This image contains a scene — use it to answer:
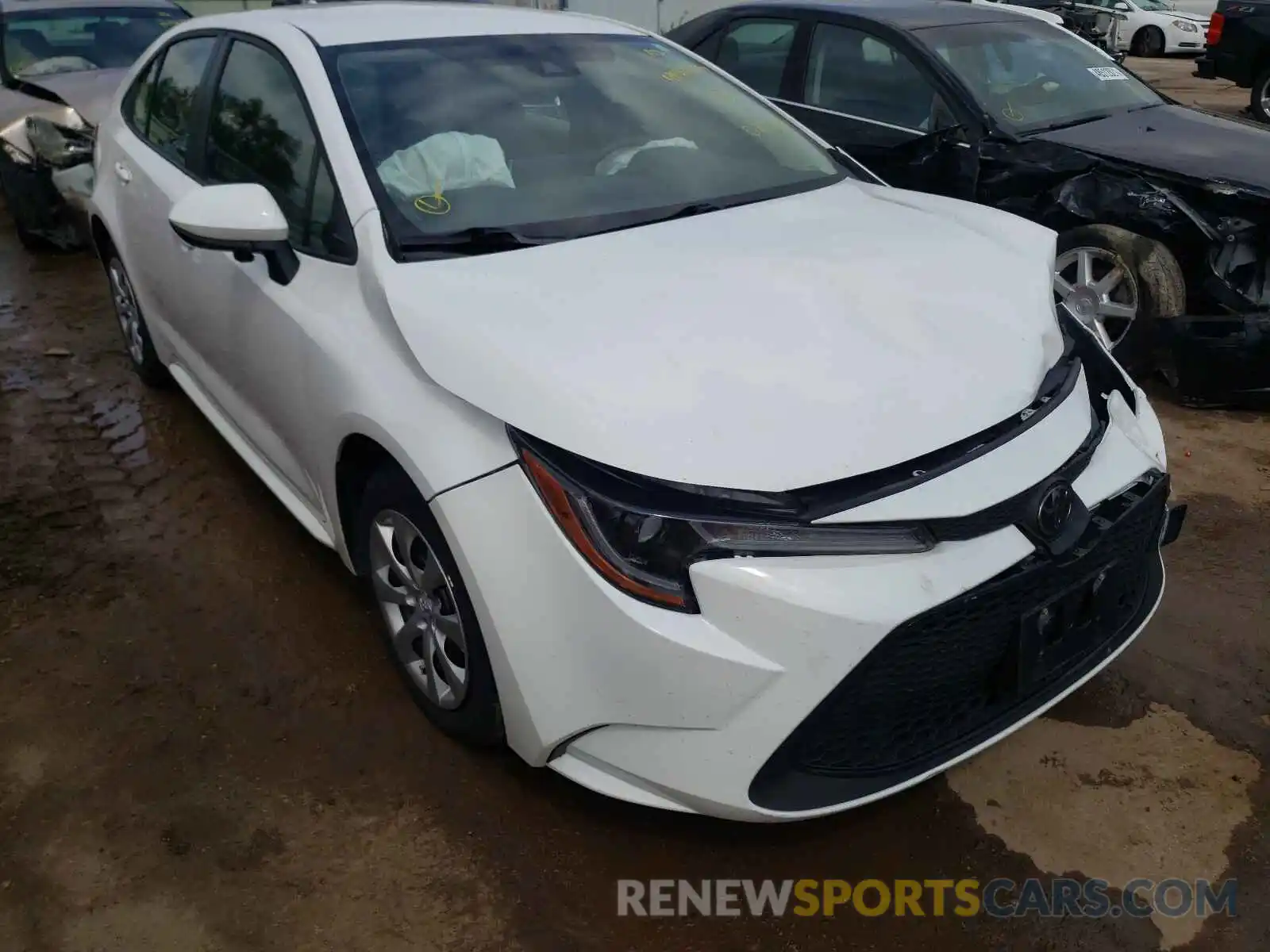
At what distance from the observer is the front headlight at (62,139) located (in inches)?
240

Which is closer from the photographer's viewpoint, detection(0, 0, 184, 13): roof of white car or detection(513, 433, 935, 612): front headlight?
detection(513, 433, 935, 612): front headlight

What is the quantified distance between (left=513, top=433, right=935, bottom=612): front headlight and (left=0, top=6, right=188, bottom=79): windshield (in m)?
6.57

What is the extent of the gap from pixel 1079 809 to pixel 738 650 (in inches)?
43.5

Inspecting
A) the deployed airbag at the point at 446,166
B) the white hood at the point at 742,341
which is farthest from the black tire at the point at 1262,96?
the deployed airbag at the point at 446,166

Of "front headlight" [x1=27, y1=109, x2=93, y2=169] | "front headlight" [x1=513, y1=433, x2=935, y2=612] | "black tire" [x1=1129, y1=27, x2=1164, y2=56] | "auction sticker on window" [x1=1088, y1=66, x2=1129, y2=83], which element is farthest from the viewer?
"black tire" [x1=1129, y1=27, x2=1164, y2=56]

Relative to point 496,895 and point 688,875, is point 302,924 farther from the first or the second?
point 688,875

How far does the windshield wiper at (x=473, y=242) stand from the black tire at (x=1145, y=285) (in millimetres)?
2942

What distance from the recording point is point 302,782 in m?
2.43

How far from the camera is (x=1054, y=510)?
195cm

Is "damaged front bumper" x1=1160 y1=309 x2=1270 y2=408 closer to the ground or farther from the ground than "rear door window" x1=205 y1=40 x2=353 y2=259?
closer to the ground

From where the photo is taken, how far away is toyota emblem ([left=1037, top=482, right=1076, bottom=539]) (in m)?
1.93

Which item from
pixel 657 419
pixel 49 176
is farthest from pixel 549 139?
pixel 49 176

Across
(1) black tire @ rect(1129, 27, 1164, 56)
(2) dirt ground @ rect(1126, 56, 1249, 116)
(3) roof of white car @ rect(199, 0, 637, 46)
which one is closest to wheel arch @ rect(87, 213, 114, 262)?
(3) roof of white car @ rect(199, 0, 637, 46)

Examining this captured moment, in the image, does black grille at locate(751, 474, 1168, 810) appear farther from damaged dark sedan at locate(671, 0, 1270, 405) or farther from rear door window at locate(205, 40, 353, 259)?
damaged dark sedan at locate(671, 0, 1270, 405)
